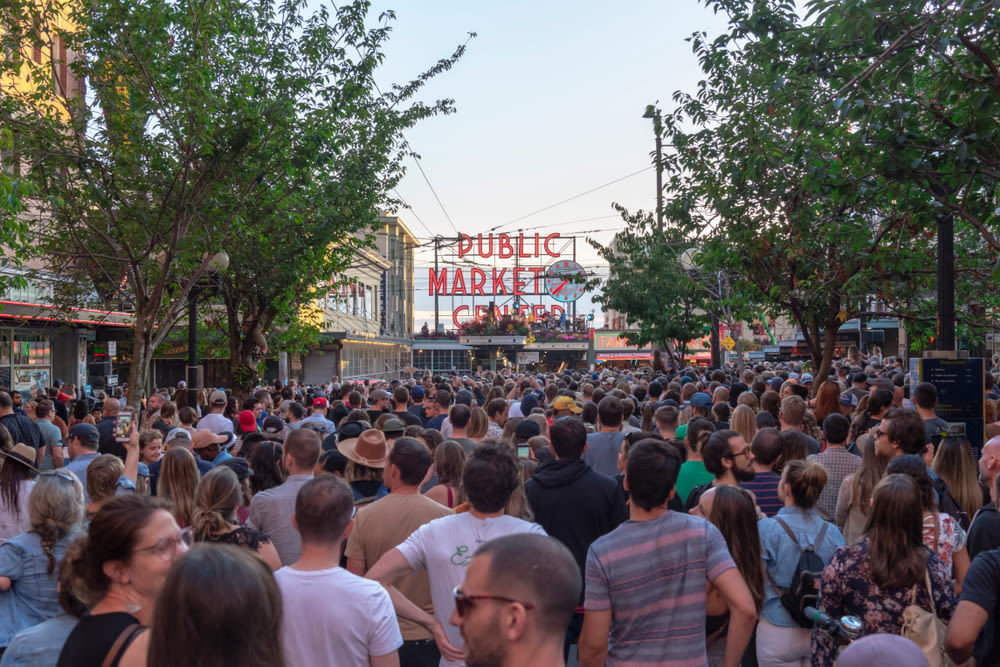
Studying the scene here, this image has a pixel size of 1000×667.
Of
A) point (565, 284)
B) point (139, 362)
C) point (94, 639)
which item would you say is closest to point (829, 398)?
point (139, 362)

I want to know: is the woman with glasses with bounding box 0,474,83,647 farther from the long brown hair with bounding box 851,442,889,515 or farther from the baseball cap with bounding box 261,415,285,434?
the baseball cap with bounding box 261,415,285,434

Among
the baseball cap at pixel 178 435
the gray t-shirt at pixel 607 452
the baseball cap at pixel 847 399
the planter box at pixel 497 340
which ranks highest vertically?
the planter box at pixel 497 340

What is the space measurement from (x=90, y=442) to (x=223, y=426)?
3168mm

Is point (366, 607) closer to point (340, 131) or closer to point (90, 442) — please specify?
point (90, 442)

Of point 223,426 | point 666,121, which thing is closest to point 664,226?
point 666,121

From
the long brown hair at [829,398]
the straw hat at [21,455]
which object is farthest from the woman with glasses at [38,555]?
the long brown hair at [829,398]

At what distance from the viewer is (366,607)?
11.3ft

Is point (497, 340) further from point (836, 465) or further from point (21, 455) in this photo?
point (21, 455)

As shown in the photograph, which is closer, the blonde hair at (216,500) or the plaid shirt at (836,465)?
the blonde hair at (216,500)

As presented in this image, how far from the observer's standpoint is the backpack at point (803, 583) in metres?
4.40

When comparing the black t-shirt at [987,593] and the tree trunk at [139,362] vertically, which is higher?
the tree trunk at [139,362]

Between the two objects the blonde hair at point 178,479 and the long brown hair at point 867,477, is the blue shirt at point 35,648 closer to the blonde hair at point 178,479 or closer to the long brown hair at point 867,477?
the blonde hair at point 178,479

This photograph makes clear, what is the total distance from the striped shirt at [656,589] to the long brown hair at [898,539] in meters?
0.71

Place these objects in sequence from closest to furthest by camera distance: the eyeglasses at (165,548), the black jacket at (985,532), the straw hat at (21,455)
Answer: the eyeglasses at (165,548)
the black jacket at (985,532)
the straw hat at (21,455)
